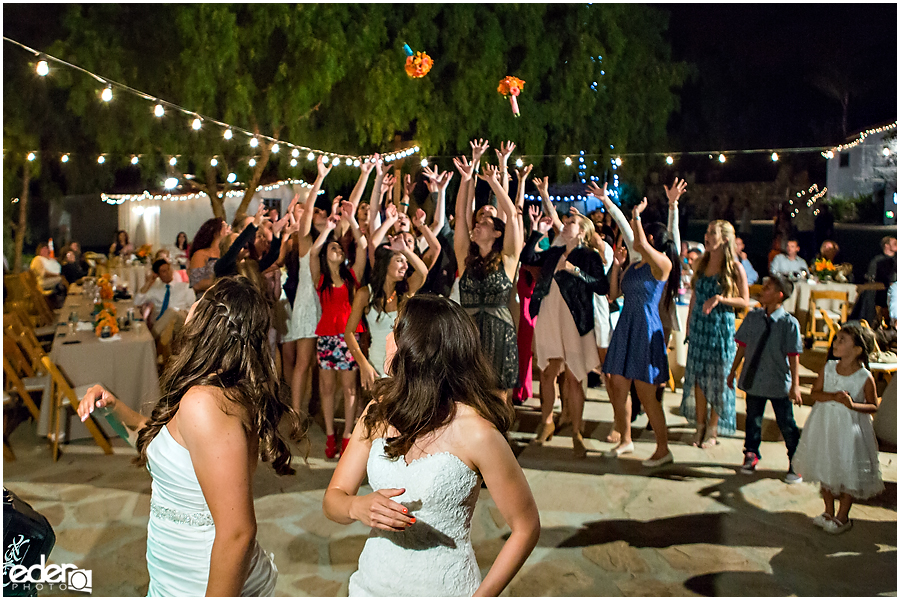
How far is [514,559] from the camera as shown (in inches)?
56.2

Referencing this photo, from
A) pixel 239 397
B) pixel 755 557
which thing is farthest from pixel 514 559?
pixel 755 557

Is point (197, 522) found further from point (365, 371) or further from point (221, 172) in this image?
point (221, 172)

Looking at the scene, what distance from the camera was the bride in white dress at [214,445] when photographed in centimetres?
149

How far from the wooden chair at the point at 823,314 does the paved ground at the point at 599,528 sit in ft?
11.9

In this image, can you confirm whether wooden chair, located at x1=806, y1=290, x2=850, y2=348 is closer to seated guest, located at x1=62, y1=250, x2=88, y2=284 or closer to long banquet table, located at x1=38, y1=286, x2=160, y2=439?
long banquet table, located at x1=38, y1=286, x2=160, y2=439

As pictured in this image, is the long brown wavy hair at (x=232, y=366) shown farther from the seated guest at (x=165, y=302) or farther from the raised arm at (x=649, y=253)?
the seated guest at (x=165, y=302)

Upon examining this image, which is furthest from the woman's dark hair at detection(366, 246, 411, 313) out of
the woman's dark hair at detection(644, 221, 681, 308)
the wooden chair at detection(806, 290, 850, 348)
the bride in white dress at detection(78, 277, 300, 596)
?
the wooden chair at detection(806, 290, 850, 348)

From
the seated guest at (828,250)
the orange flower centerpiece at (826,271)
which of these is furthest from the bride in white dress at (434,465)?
the seated guest at (828,250)

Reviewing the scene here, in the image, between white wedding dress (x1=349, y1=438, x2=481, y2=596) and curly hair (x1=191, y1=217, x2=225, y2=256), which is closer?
white wedding dress (x1=349, y1=438, x2=481, y2=596)

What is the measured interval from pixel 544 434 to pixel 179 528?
134 inches

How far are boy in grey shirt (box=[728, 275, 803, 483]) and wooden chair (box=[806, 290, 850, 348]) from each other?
13.7 feet

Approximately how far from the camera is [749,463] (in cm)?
417

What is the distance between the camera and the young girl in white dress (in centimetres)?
334

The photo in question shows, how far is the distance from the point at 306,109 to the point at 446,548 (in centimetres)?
911
